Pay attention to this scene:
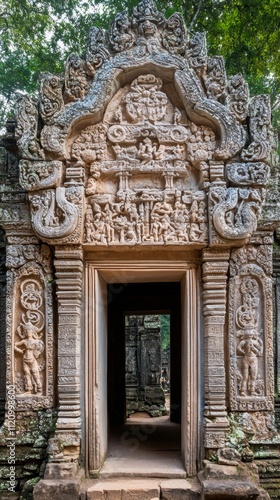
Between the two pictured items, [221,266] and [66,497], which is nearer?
Answer: [66,497]

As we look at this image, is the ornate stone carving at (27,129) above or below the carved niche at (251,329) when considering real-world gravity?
above

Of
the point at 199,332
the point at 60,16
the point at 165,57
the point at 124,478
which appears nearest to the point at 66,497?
the point at 124,478

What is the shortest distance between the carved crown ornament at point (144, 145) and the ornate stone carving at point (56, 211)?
0.04 ft

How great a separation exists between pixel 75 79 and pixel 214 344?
10.7 ft

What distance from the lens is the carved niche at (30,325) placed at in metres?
5.02

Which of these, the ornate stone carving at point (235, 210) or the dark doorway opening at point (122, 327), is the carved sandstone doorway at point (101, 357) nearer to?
the ornate stone carving at point (235, 210)

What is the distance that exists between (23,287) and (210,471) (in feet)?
8.89

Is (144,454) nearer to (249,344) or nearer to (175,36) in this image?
(249,344)

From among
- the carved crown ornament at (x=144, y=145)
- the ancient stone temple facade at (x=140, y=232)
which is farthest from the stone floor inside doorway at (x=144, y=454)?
the carved crown ornament at (x=144, y=145)

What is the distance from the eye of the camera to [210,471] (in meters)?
4.61

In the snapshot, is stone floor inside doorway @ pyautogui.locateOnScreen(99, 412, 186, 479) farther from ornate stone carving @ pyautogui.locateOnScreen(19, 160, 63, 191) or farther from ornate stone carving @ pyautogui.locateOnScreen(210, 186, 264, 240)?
ornate stone carving @ pyautogui.locateOnScreen(19, 160, 63, 191)

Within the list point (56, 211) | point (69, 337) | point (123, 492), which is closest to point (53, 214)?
point (56, 211)

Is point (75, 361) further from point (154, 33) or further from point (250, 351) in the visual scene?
point (154, 33)

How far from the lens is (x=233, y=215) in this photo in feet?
16.5
